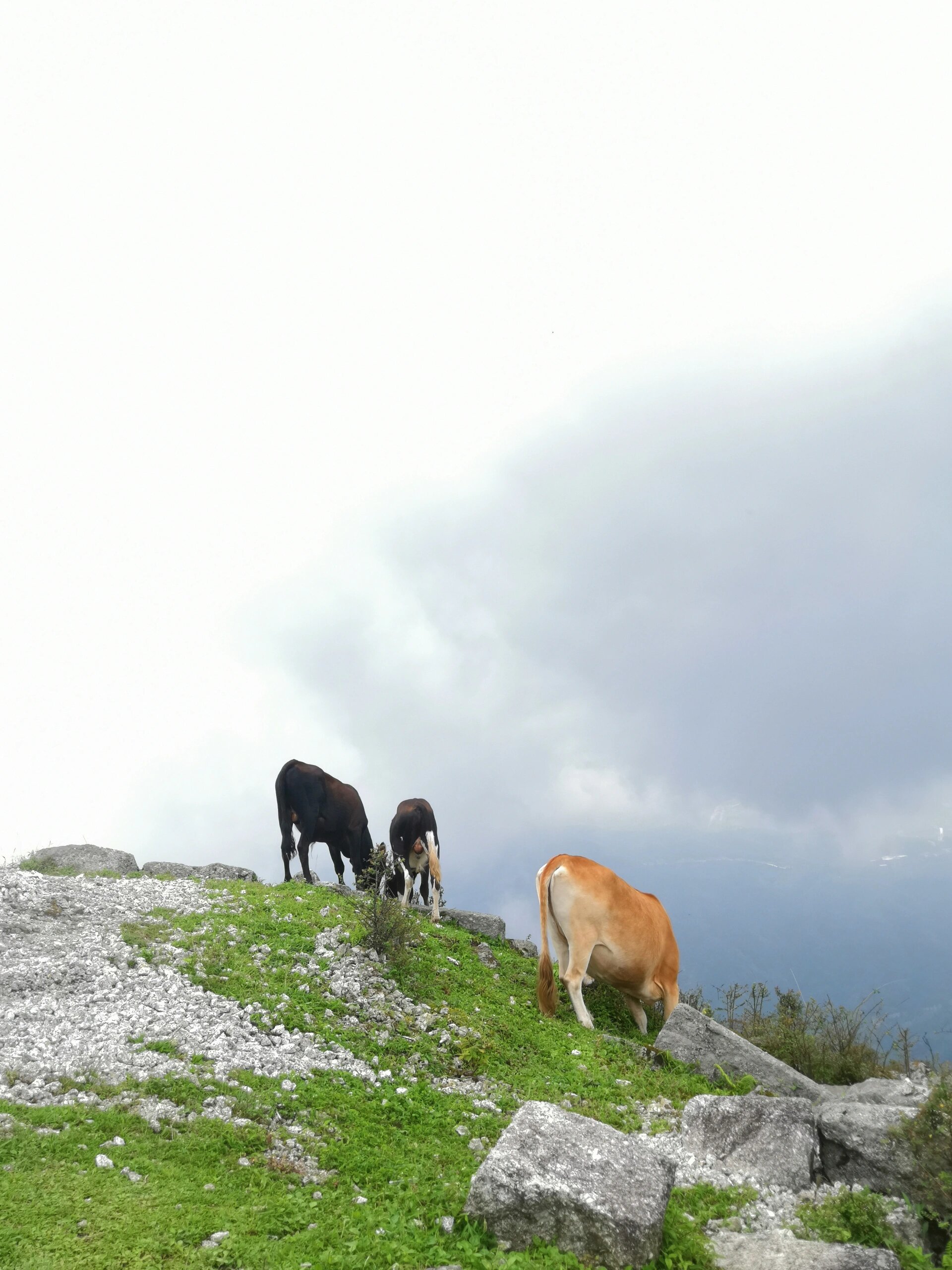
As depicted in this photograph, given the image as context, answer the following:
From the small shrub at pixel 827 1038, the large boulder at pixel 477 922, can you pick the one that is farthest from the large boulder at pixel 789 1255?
the large boulder at pixel 477 922

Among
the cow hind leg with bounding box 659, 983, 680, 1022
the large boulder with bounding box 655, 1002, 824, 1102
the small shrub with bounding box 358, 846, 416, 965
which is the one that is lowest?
the large boulder with bounding box 655, 1002, 824, 1102

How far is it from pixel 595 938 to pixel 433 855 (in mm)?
7835

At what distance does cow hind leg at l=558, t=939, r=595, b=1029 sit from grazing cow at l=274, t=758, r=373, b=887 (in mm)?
8952

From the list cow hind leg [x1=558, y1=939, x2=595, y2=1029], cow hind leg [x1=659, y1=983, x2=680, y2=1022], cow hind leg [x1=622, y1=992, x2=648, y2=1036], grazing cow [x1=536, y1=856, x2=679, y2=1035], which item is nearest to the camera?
cow hind leg [x1=558, y1=939, x2=595, y2=1029]

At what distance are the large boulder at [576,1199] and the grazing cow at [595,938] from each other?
557 centimetres

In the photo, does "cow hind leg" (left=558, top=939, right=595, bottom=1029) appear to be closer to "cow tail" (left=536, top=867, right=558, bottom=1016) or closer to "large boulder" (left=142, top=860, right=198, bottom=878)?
"cow tail" (left=536, top=867, right=558, bottom=1016)

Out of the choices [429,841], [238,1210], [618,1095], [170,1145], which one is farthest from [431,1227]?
[429,841]

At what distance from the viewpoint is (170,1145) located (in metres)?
5.98

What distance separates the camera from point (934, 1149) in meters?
5.50

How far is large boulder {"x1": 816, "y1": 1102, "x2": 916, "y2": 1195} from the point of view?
5879mm

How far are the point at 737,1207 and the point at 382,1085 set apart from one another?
12.0 ft

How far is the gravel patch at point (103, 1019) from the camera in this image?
702cm

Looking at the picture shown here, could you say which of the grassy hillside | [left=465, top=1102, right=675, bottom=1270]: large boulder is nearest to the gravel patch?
the grassy hillside

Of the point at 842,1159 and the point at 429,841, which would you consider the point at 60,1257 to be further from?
the point at 429,841
